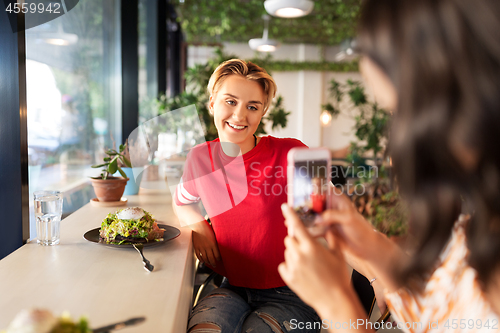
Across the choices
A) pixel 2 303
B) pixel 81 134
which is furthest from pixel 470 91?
pixel 81 134

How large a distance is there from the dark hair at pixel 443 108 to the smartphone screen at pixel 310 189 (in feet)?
0.66

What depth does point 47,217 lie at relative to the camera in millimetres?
1105

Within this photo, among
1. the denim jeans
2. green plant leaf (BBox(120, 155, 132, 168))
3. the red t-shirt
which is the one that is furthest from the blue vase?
the denim jeans

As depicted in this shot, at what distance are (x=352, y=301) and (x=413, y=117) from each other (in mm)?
334

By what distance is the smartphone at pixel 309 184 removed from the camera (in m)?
0.75

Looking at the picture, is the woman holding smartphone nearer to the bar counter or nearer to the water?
the bar counter

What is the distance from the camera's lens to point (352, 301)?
640 millimetres

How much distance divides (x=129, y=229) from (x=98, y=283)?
0.29 metres

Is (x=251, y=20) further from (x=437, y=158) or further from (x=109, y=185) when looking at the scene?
(x=437, y=158)

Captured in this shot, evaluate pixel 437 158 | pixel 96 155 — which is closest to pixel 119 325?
pixel 437 158

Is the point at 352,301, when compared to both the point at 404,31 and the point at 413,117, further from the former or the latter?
the point at 404,31

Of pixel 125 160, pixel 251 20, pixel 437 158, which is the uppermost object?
pixel 251 20

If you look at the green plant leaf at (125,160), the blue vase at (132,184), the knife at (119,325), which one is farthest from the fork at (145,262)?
the blue vase at (132,184)

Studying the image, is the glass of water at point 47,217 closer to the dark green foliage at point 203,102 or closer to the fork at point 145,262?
the fork at point 145,262
